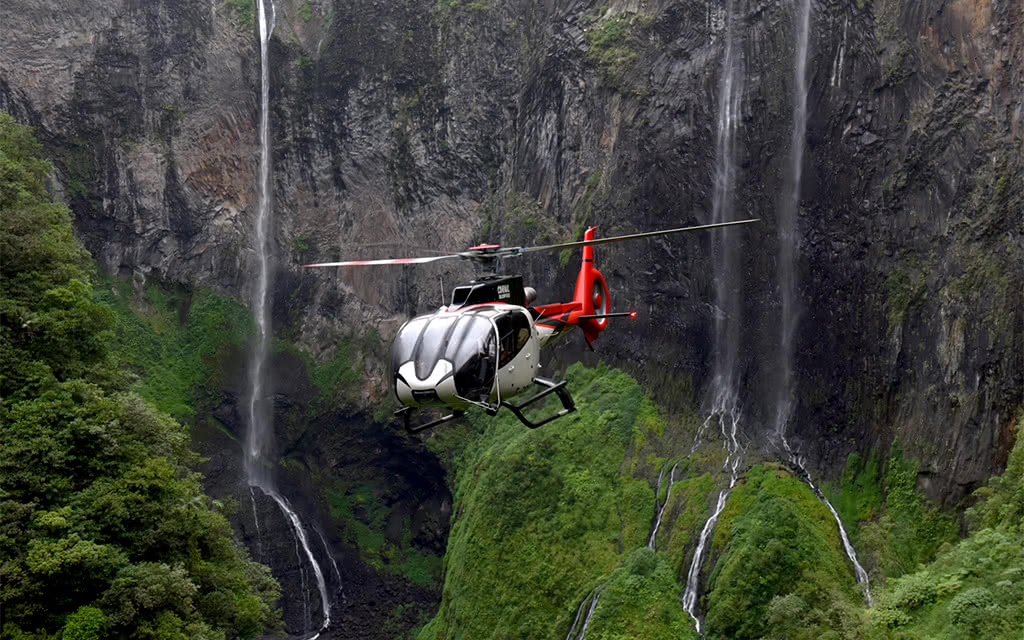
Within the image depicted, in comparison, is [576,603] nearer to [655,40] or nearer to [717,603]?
[717,603]

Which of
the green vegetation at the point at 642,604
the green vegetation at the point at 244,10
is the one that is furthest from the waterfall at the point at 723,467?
the green vegetation at the point at 244,10

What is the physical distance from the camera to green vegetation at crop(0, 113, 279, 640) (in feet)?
45.8

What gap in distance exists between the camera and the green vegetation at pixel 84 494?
14.0 meters

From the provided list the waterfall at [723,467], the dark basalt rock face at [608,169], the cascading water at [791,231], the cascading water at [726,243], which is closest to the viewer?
the waterfall at [723,467]

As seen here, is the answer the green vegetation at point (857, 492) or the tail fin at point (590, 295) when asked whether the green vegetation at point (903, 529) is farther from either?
the tail fin at point (590, 295)

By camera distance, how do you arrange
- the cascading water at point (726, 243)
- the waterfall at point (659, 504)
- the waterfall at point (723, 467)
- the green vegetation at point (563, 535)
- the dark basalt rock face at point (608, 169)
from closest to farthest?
1. the waterfall at point (723, 467)
2. the dark basalt rock face at point (608, 169)
3. the green vegetation at point (563, 535)
4. the waterfall at point (659, 504)
5. the cascading water at point (726, 243)

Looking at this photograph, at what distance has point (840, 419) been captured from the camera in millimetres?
20312

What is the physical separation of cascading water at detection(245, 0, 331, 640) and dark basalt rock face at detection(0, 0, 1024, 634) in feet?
1.33

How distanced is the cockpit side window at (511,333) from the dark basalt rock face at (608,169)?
1008 centimetres

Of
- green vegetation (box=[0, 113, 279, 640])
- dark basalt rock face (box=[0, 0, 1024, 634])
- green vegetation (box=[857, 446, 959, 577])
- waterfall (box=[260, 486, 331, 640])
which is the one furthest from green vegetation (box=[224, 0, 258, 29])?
green vegetation (box=[857, 446, 959, 577])

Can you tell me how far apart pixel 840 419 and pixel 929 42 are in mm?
8222

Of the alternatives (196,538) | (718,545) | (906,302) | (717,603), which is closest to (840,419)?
(906,302)

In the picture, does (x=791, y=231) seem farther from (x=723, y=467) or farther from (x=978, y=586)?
(x=978, y=586)

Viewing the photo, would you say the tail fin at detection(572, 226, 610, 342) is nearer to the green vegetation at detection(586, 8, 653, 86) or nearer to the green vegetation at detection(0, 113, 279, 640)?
the green vegetation at detection(0, 113, 279, 640)
